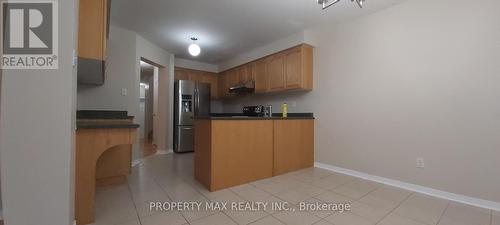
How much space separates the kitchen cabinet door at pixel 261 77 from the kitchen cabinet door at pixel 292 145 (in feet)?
3.81

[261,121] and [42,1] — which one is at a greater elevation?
[42,1]

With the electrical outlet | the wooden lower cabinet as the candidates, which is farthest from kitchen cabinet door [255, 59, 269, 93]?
the electrical outlet

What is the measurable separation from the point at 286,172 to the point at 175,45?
3229mm

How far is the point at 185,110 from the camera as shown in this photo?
443 cm

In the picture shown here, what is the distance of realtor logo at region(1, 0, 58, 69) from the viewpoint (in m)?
0.94

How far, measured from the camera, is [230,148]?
91.0 inches

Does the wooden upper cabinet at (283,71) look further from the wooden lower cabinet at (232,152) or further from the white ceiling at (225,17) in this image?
the wooden lower cabinet at (232,152)

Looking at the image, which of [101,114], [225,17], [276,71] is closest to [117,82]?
[101,114]

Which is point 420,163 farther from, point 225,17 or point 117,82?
point 117,82

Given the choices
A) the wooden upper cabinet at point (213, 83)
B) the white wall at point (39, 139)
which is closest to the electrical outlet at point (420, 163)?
the white wall at point (39, 139)

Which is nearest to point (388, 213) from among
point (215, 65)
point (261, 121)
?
point (261, 121)

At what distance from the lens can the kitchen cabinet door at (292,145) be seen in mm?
2795

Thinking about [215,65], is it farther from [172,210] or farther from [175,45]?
[172,210]

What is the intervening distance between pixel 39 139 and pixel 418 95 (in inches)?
130
